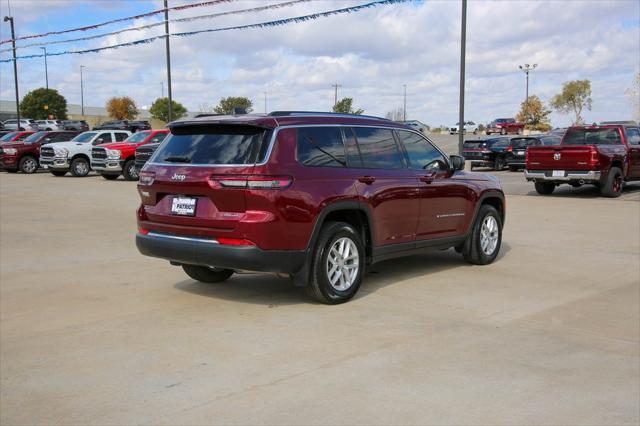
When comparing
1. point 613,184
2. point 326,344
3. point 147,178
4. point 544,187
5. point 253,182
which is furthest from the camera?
point 544,187

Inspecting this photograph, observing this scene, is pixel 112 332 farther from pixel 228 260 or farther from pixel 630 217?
pixel 630 217

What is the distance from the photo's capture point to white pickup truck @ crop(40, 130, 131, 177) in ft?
91.4

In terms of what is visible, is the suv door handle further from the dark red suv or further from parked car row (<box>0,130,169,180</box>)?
parked car row (<box>0,130,169,180</box>)

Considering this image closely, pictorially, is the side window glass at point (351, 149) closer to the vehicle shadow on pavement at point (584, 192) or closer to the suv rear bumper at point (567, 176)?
the suv rear bumper at point (567, 176)

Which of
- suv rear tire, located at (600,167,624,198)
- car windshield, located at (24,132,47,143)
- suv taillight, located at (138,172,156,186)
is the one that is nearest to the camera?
suv taillight, located at (138,172,156,186)

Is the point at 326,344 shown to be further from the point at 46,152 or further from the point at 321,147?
the point at 46,152

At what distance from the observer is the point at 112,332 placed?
229 inches

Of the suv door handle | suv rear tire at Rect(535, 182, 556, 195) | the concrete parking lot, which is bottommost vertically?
the concrete parking lot

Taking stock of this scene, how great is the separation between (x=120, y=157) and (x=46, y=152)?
4681mm

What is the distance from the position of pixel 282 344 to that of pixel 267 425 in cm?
148

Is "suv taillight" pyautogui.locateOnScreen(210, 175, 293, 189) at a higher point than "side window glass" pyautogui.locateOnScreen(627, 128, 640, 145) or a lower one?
lower

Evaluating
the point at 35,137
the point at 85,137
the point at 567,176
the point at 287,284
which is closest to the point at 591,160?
the point at 567,176

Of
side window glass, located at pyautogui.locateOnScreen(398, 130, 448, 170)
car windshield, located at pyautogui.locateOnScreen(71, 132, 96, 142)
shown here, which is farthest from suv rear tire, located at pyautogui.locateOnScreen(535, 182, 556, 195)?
car windshield, located at pyautogui.locateOnScreen(71, 132, 96, 142)

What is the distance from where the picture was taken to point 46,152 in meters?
28.2
